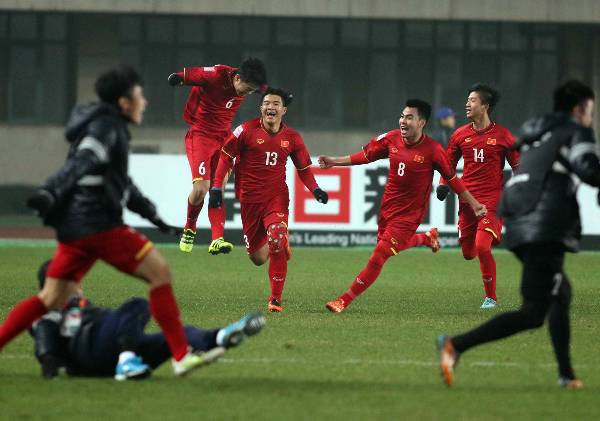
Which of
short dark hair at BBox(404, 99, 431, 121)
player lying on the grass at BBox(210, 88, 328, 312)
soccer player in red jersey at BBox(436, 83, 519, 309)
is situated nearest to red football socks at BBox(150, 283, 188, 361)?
player lying on the grass at BBox(210, 88, 328, 312)

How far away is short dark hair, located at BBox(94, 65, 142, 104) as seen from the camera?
9008mm

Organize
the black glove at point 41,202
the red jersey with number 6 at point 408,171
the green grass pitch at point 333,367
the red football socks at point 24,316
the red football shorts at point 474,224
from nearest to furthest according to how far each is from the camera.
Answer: the green grass pitch at point 333,367
the black glove at point 41,202
the red football socks at point 24,316
the red jersey with number 6 at point 408,171
the red football shorts at point 474,224

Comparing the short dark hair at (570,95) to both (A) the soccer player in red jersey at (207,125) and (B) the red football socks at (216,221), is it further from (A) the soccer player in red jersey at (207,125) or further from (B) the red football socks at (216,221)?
(B) the red football socks at (216,221)

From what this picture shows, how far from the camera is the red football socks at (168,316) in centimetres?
883

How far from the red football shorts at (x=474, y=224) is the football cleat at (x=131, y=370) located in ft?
22.0

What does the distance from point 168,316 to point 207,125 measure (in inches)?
319

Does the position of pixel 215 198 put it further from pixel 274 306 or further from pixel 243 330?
pixel 243 330

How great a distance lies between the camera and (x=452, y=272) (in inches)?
792

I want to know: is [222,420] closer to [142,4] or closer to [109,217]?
[109,217]

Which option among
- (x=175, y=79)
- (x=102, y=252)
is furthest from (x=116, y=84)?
(x=175, y=79)

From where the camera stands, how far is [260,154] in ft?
49.3

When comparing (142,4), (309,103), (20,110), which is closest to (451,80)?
(309,103)

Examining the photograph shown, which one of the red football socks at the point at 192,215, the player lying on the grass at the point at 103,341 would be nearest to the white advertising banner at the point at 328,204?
the red football socks at the point at 192,215

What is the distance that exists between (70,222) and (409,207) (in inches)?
246
